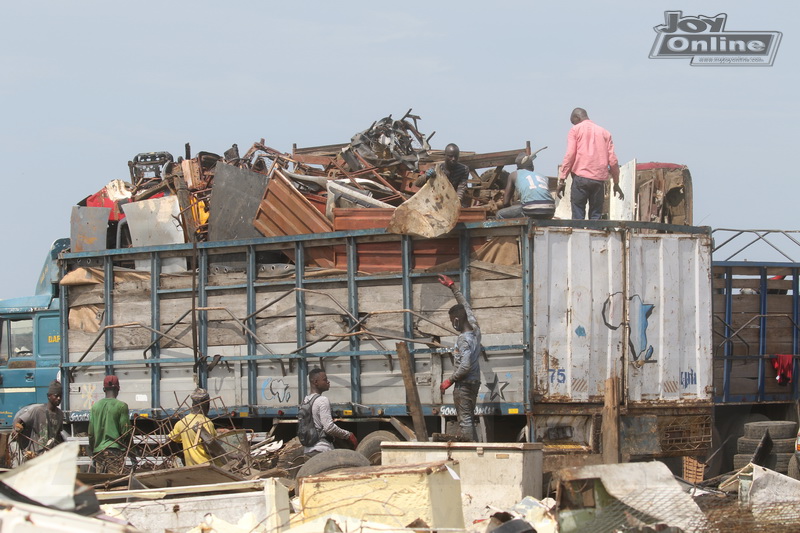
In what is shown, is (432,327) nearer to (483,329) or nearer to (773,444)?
(483,329)

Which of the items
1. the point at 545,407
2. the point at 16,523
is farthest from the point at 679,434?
the point at 16,523

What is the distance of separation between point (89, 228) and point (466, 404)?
5.60 meters

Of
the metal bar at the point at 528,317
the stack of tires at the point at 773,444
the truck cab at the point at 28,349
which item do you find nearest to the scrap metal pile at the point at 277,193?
the metal bar at the point at 528,317

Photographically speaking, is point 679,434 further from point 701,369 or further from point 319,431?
point 319,431

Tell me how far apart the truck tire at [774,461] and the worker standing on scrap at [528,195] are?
3.63 metres

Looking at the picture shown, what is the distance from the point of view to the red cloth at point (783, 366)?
1302cm

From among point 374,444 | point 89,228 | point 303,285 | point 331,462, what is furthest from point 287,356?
point 89,228

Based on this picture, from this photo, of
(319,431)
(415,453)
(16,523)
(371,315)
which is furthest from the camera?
(371,315)

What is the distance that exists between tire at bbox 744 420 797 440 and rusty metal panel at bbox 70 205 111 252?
802cm

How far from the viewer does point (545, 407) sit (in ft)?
30.9

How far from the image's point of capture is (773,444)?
36.9 feet

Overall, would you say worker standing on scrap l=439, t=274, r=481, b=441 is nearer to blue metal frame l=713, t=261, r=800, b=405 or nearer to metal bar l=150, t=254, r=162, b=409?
metal bar l=150, t=254, r=162, b=409

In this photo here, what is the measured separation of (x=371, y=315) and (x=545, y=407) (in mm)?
2044

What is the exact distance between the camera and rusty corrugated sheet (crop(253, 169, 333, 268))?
10730mm
